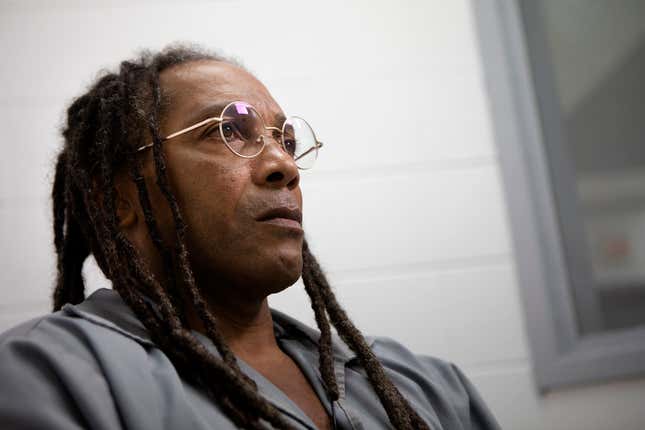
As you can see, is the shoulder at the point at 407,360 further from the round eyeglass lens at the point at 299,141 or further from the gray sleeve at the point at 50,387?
the gray sleeve at the point at 50,387

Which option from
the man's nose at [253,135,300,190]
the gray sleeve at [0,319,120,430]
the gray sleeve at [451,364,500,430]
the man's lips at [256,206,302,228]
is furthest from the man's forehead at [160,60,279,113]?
the gray sleeve at [451,364,500,430]

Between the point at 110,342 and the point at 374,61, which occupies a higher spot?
the point at 374,61

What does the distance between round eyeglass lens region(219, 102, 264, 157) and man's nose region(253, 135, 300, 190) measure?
1 cm

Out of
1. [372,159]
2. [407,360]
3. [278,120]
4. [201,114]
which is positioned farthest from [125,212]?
[372,159]

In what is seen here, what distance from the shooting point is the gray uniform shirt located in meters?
0.67

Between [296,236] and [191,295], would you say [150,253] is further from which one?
[296,236]

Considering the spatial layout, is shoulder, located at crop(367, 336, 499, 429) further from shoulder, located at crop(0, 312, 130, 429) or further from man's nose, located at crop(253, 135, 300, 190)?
shoulder, located at crop(0, 312, 130, 429)

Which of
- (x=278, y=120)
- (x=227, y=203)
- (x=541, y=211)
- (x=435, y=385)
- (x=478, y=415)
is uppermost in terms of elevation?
(x=278, y=120)

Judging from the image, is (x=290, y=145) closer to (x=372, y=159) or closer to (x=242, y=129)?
(x=242, y=129)

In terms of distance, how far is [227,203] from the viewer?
37.3 inches

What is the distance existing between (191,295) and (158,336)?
90 mm

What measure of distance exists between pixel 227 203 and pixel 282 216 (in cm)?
10

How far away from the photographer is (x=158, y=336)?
0.85m

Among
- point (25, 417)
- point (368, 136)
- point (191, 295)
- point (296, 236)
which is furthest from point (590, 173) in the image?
point (25, 417)
